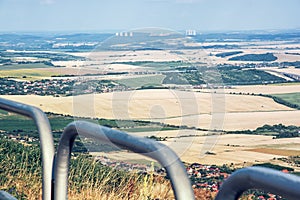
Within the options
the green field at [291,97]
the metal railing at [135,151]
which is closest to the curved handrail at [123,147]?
the metal railing at [135,151]

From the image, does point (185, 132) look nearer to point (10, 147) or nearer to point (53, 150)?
point (53, 150)

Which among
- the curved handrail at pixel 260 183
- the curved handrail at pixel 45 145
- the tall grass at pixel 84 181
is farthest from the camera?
the tall grass at pixel 84 181

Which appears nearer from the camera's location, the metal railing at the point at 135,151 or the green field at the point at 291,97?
the metal railing at the point at 135,151

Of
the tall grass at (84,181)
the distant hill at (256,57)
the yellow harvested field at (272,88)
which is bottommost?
the distant hill at (256,57)

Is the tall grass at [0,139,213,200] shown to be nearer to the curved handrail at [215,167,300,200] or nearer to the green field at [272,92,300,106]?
the curved handrail at [215,167,300,200]

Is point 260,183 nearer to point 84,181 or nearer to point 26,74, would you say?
point 84,181

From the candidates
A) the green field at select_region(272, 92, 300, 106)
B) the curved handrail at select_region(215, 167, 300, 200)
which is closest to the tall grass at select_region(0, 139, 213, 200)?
the curved handrail at select_region(215, 167, 300, 200)

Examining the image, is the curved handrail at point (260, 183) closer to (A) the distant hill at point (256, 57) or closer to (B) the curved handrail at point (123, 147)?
(B) the curved handrail at point (123, 147)
